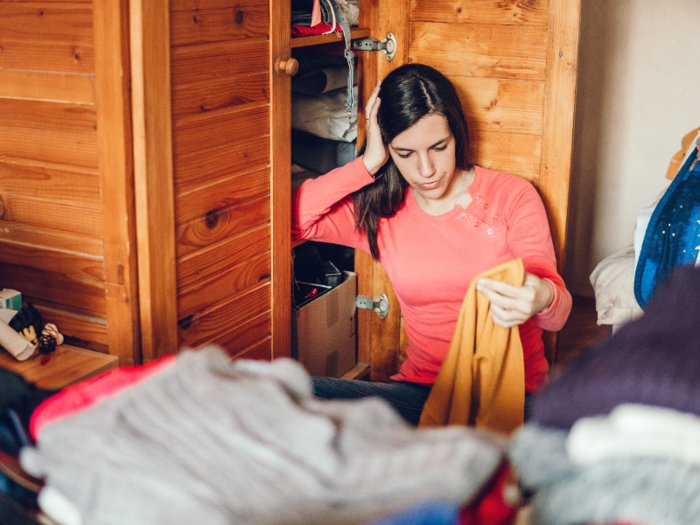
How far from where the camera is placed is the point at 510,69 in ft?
5.52

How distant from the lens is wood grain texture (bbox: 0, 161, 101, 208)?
3.62ft

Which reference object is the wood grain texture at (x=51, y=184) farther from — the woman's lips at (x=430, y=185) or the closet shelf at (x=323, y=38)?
the woman's lips at (x=430, y=185)

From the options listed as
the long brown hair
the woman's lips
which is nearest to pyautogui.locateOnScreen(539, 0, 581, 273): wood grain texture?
the long brown hair

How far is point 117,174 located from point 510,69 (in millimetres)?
1017

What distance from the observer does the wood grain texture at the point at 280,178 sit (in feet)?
4.47

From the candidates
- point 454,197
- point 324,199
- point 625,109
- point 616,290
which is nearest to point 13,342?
point 324,199

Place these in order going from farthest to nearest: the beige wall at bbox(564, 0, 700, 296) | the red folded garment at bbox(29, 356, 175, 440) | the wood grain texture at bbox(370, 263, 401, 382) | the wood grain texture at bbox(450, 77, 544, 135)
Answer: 1. the beige wall at bbox(564, 0, 700, 296)
2. the wood grain texture at bbox(370, 263, 401, 382)
3. the wood grain texture at bbox(450, 77, 544, 135)
4. the red folded garment at bbox(29, 356, 175, 440)

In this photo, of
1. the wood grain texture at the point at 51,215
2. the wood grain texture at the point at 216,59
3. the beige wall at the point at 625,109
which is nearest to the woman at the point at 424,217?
the wood grain texture at the point at 216,59

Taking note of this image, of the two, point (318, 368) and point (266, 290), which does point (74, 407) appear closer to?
point (266, 290)

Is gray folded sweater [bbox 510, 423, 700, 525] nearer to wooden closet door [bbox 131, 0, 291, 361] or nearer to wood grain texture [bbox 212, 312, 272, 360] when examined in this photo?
wooden closet door [bbox 131, 0, 291, 361]

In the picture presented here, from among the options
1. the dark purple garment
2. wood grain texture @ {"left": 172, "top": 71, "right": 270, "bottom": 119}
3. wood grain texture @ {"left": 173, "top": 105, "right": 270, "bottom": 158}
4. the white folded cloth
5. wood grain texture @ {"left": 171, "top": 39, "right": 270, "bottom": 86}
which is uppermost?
wood grain texture @ {"left": 171, "top": 39, "right": 270, "bottom": 86}

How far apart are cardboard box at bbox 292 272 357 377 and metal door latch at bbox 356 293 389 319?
2 centimetres

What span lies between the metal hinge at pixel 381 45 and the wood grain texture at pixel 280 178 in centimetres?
42

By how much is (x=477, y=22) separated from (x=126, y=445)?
146 cm
